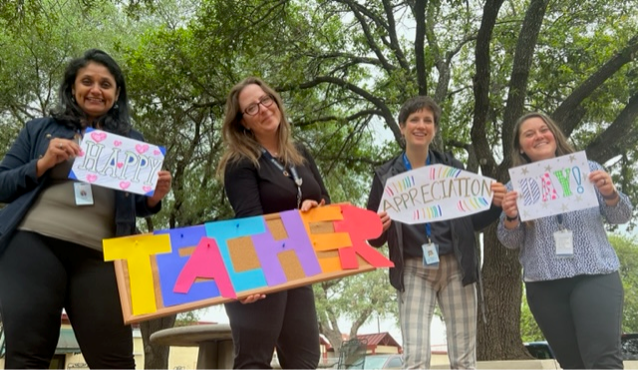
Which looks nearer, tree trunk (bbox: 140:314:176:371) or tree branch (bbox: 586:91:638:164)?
tree branch (bbox: 586:91:638:164)

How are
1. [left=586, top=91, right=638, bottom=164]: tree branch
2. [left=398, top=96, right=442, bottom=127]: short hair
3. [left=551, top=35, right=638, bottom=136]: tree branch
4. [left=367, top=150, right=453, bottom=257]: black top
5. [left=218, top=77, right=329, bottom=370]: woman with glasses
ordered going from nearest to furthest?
[left=218, top=77, right=329, bottom=370]: woman with glasses
[left=367, top=150, right=453, bottom=257]: black top
[left=398, top=96, right=442, bottom=127]: short hair
[left=551, top=35, right=638, bottom=136]: tree branch
[left=586, top=91, right=638, bottom=164]: tree branch

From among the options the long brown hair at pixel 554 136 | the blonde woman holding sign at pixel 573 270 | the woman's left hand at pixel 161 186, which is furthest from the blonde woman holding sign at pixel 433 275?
the woman's left hand at pixel 161 186

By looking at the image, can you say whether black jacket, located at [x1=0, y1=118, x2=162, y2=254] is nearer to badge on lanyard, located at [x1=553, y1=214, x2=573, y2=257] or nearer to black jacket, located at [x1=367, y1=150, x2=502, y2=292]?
black jacket, located at [x1=367, y1=150, x2=502, y2=292]

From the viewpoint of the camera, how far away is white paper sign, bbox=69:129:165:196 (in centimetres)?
227

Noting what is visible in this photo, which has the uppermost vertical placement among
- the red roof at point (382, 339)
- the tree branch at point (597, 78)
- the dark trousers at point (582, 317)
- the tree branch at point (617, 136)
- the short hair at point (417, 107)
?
the tree branch at point (597, 78)

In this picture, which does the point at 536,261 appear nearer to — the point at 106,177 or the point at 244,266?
the point at 244,266

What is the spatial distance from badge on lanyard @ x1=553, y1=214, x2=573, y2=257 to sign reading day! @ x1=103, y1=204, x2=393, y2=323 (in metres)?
0.75

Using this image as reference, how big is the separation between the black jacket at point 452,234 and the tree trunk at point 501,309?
184 inches

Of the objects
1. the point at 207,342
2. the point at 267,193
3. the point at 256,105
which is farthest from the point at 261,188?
the point at 207,342

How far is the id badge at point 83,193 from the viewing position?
7.47ft

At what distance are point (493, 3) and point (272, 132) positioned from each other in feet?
18.2

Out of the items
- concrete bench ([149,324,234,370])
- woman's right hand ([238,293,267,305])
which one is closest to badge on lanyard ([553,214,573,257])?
woman's right hand ([238,293,267,305])

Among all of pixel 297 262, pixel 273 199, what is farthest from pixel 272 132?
pixel 297 262

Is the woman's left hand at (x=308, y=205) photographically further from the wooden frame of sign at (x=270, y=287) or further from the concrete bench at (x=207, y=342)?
the concrete bench at (x=207, y=342)
